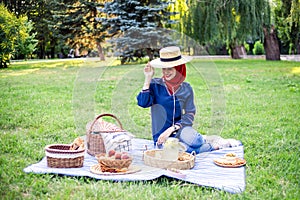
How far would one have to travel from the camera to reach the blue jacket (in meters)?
2.58

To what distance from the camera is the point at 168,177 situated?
2.19 m

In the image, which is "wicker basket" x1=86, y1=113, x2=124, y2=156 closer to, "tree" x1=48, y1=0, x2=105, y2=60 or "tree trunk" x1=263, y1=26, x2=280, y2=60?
"tree" x1=48, y1=0, x2=105, y2=60

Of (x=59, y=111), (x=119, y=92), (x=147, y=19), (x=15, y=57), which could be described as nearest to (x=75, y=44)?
(x=147, y=19)

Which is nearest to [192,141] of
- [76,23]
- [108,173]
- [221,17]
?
[108,173]

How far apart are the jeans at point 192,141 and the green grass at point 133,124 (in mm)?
267

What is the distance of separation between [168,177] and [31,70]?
557cm

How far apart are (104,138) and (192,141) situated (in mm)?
537

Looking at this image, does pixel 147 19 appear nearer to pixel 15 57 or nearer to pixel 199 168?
pixel 15 57

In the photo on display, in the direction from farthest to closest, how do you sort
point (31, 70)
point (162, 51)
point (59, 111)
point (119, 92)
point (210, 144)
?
point (31, 70), point (59, 111), point (119, 92), point (210, 144), point (162, 51)

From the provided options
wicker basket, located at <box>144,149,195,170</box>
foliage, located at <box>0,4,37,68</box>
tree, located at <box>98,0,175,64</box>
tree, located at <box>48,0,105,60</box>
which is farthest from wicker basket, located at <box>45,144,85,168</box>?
tree, located at <box>48,0,105,60</box>

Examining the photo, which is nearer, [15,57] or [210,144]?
[210,144]

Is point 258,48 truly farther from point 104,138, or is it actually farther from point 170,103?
point 104,138

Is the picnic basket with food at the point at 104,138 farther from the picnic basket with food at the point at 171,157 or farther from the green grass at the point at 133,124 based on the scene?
the green grass at the point at 133,124

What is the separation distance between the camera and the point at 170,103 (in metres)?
2.59
